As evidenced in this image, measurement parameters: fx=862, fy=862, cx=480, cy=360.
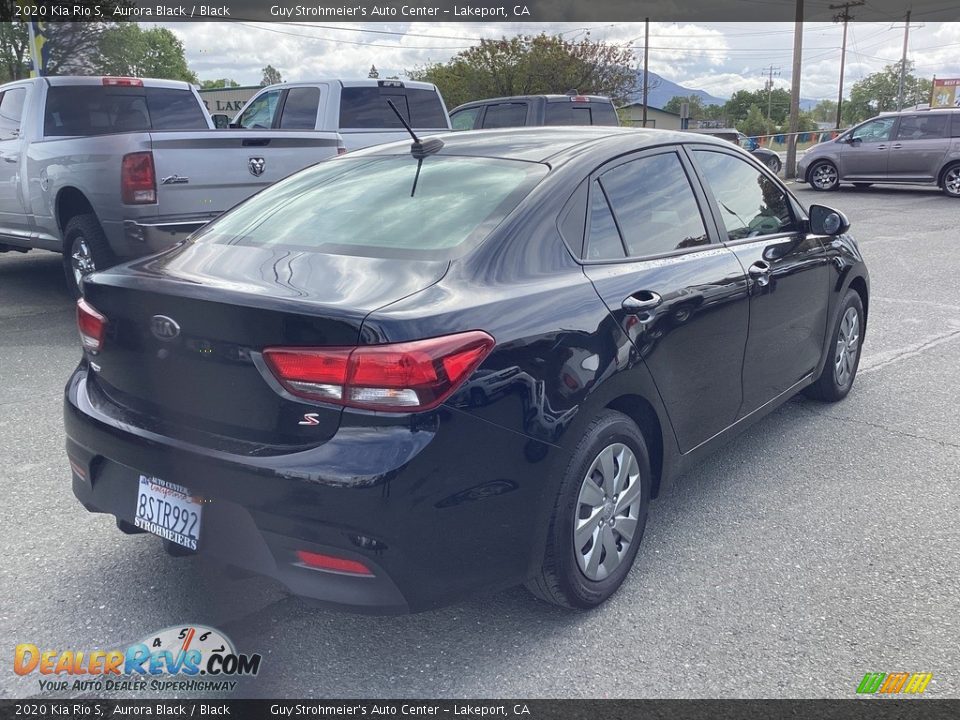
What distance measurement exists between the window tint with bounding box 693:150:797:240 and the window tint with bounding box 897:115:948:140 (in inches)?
658

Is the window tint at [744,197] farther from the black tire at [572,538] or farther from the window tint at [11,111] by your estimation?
the window tint at [11,111]

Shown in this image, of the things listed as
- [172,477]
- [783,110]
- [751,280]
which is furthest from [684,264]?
[783,110]

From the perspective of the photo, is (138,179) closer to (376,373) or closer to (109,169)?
(109,169)

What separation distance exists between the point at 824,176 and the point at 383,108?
1414cm

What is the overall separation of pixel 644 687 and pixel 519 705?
40cm

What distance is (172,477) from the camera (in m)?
2.62

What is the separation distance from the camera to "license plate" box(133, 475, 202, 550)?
261 centimetres

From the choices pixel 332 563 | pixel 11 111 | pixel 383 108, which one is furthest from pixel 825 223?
pixel 11 111

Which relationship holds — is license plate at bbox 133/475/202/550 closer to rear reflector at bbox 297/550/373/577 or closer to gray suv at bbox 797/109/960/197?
rear reflector at bbox 297/550/373/577

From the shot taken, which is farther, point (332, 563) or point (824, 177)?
point (824, 177)

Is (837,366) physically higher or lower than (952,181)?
higher

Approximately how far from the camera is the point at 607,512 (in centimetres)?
305

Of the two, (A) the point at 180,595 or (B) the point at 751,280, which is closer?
(A) the point at 180,595

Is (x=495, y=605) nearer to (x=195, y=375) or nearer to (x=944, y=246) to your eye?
(x=195, y=375)
